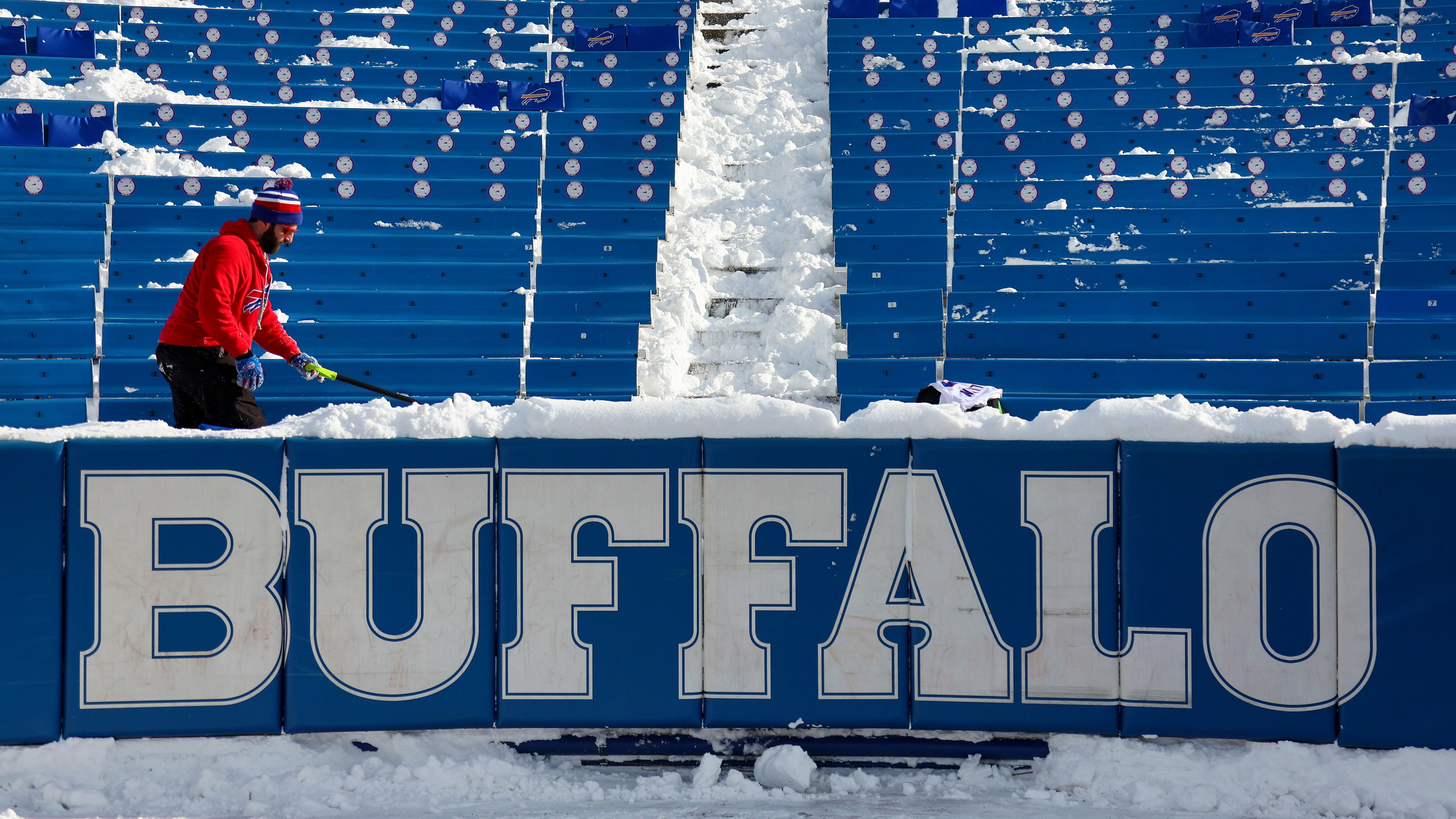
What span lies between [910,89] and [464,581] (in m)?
8.07

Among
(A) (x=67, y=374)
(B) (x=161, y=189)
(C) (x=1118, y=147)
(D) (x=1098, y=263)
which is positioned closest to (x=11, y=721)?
(A) (x=67, y=374)

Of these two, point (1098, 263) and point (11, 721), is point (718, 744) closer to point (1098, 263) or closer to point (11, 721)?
point (11, 721)

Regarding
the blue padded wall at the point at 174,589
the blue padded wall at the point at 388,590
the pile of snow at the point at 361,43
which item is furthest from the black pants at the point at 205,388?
the pile of snow at the point at 361,43

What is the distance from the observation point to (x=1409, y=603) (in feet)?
11.5

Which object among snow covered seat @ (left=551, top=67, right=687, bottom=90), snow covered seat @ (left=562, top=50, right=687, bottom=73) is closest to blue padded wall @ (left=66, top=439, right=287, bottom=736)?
snow covered seat @ (left=551, top=67, right=687, bottom=90)

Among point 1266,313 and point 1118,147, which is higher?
point 1118,147

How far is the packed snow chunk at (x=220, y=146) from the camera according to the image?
30.1 feet

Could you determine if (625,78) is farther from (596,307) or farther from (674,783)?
(674,783)

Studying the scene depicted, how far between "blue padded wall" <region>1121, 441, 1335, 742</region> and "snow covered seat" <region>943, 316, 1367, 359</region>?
4011 mm

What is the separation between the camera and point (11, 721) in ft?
11.5

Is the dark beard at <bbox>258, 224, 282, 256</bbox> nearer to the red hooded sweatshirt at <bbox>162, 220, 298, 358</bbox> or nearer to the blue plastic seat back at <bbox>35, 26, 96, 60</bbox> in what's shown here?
the red hooded sweatshirt at <bbox>162, 220, 298, 358</bbox>

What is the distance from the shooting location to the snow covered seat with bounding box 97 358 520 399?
721 cm

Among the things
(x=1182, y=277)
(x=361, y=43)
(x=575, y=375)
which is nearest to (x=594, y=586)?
(x=575, y=375)

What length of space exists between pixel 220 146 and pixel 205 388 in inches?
204
